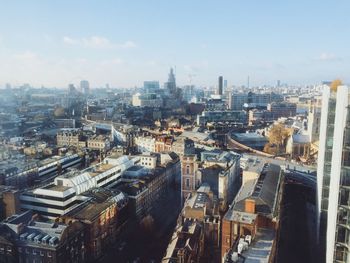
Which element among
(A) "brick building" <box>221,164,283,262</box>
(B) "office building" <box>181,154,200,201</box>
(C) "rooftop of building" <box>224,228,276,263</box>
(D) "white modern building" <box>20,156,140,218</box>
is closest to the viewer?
(C) "rooftop of building" <box>224,228,276,263</box>

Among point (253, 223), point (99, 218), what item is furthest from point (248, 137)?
point (253, 223)

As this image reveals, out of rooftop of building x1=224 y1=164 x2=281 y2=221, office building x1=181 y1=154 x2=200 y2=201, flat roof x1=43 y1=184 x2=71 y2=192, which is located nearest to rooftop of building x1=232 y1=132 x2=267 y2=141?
office building x1=181 y1=154 x2=200 y2=201

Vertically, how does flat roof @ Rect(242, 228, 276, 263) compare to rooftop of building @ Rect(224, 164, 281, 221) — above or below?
below

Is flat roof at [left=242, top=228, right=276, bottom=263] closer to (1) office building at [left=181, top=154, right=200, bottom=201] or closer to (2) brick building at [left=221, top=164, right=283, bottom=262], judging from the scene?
(2) brick building at [left=221, top=164, right=283, bottom=262]

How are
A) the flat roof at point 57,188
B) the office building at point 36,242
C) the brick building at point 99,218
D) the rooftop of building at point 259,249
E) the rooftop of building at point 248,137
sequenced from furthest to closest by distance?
the rooftop of building at point 248,137
the flat roof at point 57,188
the brick building at point 99,218
the office building at point 36,242
the rooftop of building at point 259,249

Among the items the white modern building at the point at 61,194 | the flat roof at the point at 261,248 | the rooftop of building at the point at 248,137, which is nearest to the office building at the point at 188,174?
the white modern building at the point at 61,194

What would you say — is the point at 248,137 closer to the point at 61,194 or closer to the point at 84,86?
the point at 61,194

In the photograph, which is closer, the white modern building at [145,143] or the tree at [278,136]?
the white modern building at [145,143]

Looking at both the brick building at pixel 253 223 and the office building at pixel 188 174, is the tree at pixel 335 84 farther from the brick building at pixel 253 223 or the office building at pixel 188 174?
the office building at pixel 188 174

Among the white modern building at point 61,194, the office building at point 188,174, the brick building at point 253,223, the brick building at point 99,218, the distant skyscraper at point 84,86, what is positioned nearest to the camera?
the brick building at point 253,223

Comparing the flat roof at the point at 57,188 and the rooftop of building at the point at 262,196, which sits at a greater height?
the rooftop of building at the point at 262,196

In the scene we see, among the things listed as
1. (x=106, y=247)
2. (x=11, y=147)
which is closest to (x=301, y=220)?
(x=106, y=247)

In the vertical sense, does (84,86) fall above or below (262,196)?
above

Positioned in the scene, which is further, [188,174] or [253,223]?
[188,174]
